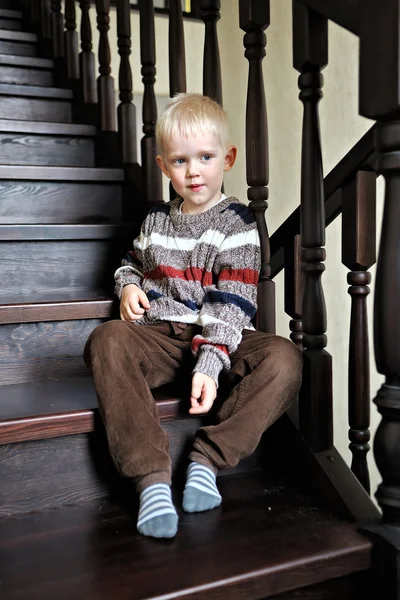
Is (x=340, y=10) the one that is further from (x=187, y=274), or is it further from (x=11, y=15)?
(x=11, y=15)

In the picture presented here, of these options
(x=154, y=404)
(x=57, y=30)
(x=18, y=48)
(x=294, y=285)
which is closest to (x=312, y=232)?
(x=294, y=285)

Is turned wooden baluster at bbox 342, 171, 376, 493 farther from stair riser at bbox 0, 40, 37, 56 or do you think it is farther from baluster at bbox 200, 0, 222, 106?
stair riser at bbox 0, 40, 37, 56

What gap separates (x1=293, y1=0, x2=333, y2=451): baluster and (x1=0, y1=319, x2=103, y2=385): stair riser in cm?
54

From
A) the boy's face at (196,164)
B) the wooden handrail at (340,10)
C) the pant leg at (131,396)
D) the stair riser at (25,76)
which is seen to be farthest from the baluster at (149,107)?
the stair riser at (25,76)

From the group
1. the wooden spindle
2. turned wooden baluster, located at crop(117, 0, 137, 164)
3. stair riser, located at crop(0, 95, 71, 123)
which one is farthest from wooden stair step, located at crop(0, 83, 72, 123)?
the wooden spindle

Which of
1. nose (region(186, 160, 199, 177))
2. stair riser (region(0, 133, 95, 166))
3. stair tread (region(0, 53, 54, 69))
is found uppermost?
stair tread (region(0, 53, 54, 69))

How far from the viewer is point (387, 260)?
1027mm

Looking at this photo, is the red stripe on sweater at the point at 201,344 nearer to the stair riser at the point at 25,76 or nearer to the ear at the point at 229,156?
the ear at the point at 229,156

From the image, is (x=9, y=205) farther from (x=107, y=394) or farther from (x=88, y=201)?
(x=107, y=394)

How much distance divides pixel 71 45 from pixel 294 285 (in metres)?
1.75

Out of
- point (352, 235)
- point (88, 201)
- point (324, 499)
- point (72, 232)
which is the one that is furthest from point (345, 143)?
point (324, 499)

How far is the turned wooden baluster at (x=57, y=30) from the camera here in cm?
286

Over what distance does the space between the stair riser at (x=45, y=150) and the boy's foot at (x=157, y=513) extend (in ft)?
4.67

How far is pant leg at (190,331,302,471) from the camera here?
47.7 inches
